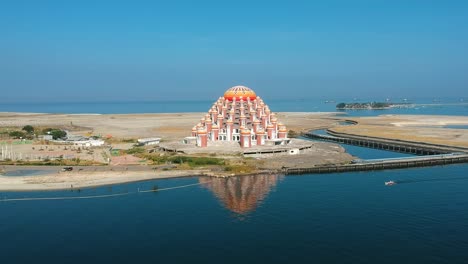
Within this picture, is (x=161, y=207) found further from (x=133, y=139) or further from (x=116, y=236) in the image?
(x=133, y=139)

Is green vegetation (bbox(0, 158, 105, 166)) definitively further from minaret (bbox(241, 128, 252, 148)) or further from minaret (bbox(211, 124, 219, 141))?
minaret (bbox(241, 128, 252, 148))

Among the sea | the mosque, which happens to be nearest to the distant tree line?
the mosque

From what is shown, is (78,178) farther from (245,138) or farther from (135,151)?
(245,138)

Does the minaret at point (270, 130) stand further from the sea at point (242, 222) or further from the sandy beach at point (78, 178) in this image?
the sea at point (242, 222)

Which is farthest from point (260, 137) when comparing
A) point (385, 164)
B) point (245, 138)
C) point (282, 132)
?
point (385, 164)

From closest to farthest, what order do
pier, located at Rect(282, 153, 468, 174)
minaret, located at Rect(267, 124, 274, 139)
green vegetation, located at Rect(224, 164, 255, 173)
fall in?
1. green vegetation, located at Rect(224, 164, 255, 173)
2. pier, located at Rect(282, 153, 468, 174)
3. minaret, located at Rect(267, 124, 274, 139)

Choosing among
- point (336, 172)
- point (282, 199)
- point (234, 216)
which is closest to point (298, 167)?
point (336, 172)

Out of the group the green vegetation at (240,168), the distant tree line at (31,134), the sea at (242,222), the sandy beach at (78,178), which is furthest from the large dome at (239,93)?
the distant tree line at (31,134)
